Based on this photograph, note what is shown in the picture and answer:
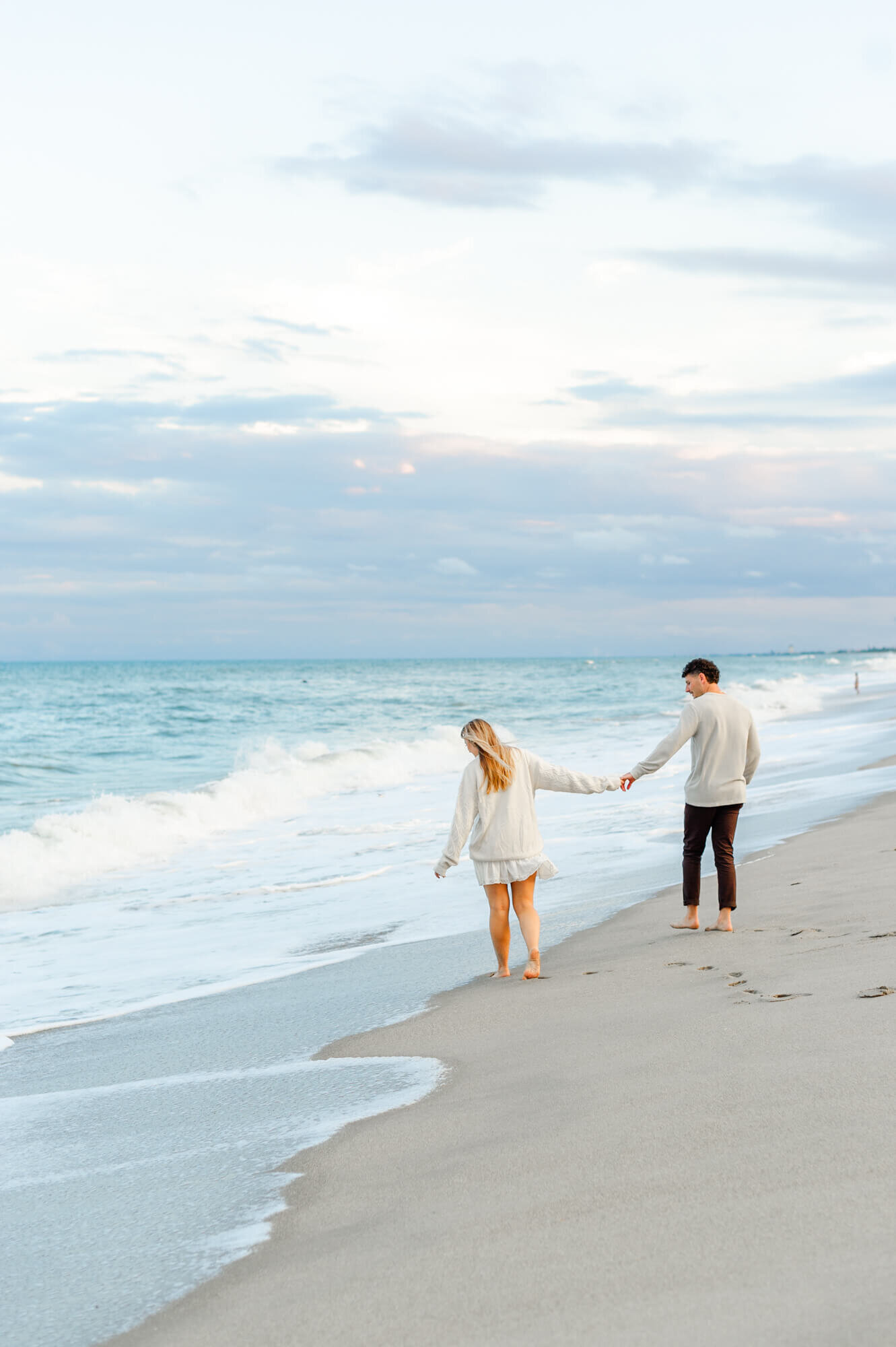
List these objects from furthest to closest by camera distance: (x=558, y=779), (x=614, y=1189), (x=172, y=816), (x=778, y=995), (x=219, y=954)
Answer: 1. (x=172, y=816)
2. (x=219, y=954)
3. (x=558, y=779)
4. (x=778, y=995)
5. (x=614, y=1189)

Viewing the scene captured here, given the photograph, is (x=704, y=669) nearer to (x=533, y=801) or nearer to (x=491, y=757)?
(x=533, y=801)

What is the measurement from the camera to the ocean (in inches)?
141

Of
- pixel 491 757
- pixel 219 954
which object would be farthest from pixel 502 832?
pixel 219 954

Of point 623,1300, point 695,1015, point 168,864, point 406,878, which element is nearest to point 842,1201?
point 623,1300

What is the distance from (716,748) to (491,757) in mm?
1686

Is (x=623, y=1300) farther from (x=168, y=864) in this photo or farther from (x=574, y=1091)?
(x=168, y=864)

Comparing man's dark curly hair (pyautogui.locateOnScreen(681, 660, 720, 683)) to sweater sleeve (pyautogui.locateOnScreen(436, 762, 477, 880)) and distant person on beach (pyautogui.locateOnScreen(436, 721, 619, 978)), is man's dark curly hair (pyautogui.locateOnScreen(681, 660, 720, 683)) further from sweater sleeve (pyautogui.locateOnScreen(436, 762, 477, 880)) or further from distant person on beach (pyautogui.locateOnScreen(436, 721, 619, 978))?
sweater sleeve (pyautogui.locateOnScreen(436, 762, 477, 880))

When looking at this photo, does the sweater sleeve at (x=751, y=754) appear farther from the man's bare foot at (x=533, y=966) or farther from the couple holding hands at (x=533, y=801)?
the man's bare foot at (x=533, y=966)

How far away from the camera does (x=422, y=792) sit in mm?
19922

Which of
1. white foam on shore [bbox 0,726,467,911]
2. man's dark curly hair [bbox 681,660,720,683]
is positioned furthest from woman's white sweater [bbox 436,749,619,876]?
white foam on shore [bbox 0,726,467,911]

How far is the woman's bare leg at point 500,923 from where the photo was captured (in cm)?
665

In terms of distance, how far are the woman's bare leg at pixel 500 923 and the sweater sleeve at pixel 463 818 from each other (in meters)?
0.29

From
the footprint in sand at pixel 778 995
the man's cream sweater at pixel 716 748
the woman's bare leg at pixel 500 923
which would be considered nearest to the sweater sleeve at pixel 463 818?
the woman's bare leg at pixel 500 923

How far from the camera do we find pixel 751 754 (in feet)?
24.5
